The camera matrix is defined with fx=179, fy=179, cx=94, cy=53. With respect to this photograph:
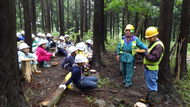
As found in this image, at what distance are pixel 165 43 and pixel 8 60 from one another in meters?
4.68

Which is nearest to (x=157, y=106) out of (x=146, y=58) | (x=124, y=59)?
(x=146, y=58)

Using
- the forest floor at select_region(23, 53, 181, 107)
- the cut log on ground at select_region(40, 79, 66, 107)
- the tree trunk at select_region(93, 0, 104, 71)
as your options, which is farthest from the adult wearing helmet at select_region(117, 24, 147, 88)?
the cut log on ground at select_region(40, 79, 66, 107)

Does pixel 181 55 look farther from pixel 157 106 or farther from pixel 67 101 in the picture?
pixel 67 101

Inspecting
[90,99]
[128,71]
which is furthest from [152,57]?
[90,99]

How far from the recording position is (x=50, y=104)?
4.36 meters

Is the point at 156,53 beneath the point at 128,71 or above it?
above

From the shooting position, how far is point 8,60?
3314 millimetres

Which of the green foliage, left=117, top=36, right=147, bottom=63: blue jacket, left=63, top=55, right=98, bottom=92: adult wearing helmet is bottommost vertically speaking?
the green foliage

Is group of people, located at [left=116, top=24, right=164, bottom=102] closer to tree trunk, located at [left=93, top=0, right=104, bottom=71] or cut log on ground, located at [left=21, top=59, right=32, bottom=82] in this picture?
tree trunk, located at [left=93, top=0, right=104, bottom=71]

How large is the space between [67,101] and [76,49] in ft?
7.66

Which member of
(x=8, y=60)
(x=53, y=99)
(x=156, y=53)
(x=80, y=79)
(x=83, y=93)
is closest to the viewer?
(x=8, y=60)

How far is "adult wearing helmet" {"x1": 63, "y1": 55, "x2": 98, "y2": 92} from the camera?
5320 mm

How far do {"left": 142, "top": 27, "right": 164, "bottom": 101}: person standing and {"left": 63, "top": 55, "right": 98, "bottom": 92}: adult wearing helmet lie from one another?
5.72 feet

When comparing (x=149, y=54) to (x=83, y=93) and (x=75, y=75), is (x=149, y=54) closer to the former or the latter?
(x=75, y=75)
